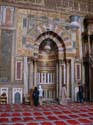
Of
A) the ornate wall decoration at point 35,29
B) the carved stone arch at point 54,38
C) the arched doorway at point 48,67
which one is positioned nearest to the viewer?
the ornate wall decoration at point 35,29

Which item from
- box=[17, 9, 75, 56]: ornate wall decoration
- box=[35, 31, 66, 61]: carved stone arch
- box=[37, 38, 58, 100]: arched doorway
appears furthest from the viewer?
box=[37, 38, 58, 100]: arched doorway

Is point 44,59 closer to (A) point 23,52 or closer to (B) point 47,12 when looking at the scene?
(A) point 23,52

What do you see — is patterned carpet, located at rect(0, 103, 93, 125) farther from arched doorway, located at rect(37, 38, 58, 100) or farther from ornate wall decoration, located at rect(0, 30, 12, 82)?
arched doorway, located at rect(37, 38, 58, 100)

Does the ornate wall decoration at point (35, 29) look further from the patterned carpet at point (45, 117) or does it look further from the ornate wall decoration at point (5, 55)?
the patterned carpet at point (45, 117)

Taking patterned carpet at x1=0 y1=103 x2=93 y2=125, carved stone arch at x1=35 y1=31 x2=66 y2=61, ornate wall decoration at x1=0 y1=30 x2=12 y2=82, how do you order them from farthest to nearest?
carved stone arch at x1=35 y1=31 x2=66 y2=61, ornate wall decoration at x1=0 y1=30 x2=12 y2=82, patterned carpet at x1=0 y1=103 x2=93 y2=125

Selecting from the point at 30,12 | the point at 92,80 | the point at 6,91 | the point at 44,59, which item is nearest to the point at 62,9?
the point at 30,12

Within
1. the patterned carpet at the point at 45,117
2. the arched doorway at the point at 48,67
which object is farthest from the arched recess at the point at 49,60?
the patterned carpet at the point at 45,117

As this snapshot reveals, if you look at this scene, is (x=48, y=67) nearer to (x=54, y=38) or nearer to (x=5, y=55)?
(x=54, y=38)

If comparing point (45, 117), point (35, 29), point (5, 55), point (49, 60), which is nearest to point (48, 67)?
point (49, 60)

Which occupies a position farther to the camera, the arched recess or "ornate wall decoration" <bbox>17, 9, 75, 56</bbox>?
the arched recess

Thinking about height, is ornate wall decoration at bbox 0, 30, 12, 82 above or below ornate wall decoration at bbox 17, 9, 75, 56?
below

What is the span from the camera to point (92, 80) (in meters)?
8.34

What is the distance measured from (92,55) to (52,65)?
5.47 feet

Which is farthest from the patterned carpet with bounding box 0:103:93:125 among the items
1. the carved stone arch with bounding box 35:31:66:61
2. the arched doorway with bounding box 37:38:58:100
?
the carved stone arch with bounding box 35:31:66:61
